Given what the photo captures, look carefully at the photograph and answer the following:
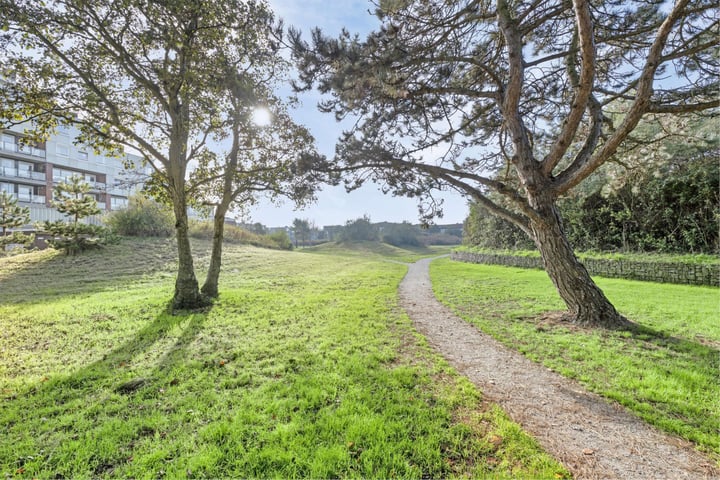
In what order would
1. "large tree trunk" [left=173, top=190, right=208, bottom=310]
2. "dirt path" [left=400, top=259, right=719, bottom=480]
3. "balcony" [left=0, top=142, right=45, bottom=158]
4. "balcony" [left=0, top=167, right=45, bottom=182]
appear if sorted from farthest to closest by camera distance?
1. "balcony" [left=0, top=167, right=45, bottom=182]
2. "balcony" [left=0, top=142, right=45, bottom=158]
3. "large tree trunk" [left=173, top=190, right=208, bottom=310]
4. "dirt path" [left=400, top=259, right=719, bottom=480]

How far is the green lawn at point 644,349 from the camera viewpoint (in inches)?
110

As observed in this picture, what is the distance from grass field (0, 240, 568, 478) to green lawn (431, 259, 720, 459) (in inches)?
61.5

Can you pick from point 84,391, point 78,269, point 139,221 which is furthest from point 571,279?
point 139,221

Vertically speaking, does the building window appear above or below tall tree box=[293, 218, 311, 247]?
above

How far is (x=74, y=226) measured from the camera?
1457 cm

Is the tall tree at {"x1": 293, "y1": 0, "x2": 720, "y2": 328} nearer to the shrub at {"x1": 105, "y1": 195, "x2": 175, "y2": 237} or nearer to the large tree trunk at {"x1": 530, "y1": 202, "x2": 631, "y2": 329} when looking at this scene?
the large tree trunk at {"x1": 530, "y1": 202, "x2": 631, "y2": 329}

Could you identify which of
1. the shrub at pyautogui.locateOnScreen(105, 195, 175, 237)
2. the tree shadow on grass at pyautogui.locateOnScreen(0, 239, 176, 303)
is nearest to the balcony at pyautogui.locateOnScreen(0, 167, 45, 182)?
the shrub at pyautogui.locateOnScreen(105, 195, 175, 237)

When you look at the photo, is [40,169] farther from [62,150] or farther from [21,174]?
[62,150]

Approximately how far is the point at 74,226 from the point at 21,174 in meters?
17.9

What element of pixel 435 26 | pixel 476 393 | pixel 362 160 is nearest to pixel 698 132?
pixel 435 26

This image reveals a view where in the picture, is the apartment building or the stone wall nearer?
the stone wall

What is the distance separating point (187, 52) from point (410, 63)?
514 cm

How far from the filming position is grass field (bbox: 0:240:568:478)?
7.12 ft

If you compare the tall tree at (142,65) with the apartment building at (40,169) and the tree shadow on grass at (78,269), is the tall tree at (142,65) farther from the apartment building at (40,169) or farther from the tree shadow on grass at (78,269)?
the apartment building at (40,169)
